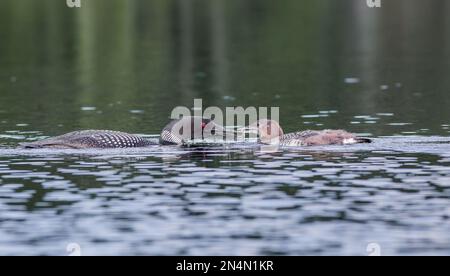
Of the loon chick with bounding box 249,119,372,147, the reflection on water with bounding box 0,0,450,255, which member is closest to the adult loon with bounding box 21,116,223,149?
the reflection on water with bounding box 0,0,450,255

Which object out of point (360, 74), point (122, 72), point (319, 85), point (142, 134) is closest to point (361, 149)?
point (142, 134)

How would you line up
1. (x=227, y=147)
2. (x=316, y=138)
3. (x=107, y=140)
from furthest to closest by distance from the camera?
(x=227, y=147) → (x=107, y=140) → (x=316, y=138)

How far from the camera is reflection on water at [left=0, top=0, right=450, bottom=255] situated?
1186cm

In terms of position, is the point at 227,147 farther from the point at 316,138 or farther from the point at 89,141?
the point at 89,141

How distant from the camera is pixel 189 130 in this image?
18109 mm

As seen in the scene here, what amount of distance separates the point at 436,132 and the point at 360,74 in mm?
10248

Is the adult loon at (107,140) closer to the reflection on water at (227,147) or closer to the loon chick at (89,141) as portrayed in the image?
the loon chick at (89,141)

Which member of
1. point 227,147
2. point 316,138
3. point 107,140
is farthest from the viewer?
point 227,147

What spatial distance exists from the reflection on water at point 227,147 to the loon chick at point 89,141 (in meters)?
0.33

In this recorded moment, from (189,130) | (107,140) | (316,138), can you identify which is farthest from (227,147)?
(107,140)

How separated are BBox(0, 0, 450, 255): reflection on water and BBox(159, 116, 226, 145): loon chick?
458 millimetres

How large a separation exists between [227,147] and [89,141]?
6.23 feet

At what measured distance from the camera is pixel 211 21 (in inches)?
1694

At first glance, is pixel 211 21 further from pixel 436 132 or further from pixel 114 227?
pixel 114 227
